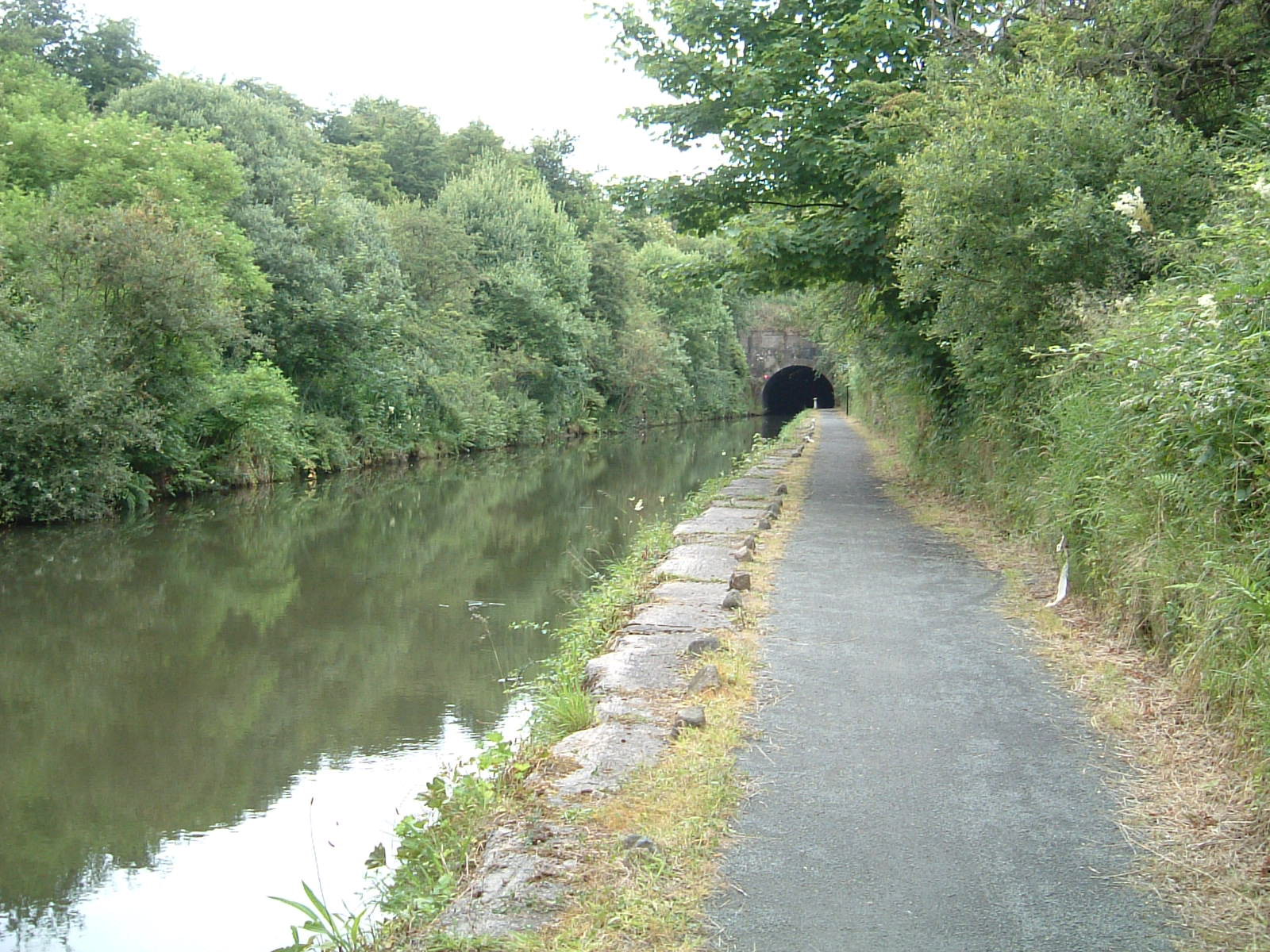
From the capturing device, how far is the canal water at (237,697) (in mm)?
4707

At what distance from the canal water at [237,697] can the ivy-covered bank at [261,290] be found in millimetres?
2168

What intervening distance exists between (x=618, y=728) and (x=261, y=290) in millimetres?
18830

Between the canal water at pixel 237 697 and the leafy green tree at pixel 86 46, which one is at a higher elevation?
the leafy green tree at pixel 86 46

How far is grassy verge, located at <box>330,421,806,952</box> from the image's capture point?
2746 millimetres

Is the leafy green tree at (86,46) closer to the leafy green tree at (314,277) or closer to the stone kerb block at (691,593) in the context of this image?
the leafy green tree at (314,277)

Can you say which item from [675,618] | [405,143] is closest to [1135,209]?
[675,618]

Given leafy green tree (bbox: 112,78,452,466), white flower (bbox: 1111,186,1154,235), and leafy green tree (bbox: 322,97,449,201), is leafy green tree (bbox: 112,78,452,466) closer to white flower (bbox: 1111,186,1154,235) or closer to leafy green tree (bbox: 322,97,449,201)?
white flower (bbox: 1111,186,1154,235)

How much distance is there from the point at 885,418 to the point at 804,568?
16792 millimetres

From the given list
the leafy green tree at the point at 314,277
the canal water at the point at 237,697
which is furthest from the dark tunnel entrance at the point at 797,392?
the canal water at the point at 237,697

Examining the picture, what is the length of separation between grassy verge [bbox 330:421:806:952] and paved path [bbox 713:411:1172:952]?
12 cm

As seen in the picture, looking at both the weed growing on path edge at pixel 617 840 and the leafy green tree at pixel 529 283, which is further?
the leafy green tree at pixel 529 283

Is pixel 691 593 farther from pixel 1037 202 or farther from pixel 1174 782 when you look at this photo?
pixel 1037 202

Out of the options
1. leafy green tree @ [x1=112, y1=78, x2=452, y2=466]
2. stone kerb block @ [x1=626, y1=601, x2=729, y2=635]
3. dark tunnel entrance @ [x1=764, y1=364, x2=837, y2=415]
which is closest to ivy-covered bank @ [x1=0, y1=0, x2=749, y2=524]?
leafy green tree @ [x1=112, y1=78, x2=452, y2=466]

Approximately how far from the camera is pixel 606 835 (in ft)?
10.8
